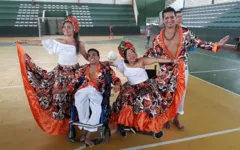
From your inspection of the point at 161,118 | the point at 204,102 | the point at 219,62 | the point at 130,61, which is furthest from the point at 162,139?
the point at 219,62

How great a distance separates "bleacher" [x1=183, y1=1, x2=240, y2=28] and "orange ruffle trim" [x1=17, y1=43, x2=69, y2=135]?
1034cm

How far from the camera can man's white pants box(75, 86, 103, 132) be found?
2.11 meters

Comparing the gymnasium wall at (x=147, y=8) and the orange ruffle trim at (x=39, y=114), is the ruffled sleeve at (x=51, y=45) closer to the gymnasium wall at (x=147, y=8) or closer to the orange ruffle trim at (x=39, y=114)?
the orange ruffle trim at (x=39, y=114)

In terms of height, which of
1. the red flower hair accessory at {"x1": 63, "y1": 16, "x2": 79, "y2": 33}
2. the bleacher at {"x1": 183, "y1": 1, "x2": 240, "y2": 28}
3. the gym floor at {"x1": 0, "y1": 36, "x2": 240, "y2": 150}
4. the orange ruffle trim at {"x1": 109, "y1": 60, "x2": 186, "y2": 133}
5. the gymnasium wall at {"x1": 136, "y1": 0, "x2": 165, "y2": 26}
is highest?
the gymnasium wall at {"x1": 136, "y1": 0, "x2": 165, "y2": 26}

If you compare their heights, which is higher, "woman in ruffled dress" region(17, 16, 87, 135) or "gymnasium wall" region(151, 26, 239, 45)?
"gymnasium wall" region(151, 26, 239, 45)

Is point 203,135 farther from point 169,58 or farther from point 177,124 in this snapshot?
point 169,58

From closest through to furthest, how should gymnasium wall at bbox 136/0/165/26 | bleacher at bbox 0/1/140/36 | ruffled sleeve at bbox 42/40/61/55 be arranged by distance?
ruffled sleeve at bbox 42/40/61/55 → bleacher at bbox 0/1/140/36 → gymnasium wall at bbox 136/0/165/26

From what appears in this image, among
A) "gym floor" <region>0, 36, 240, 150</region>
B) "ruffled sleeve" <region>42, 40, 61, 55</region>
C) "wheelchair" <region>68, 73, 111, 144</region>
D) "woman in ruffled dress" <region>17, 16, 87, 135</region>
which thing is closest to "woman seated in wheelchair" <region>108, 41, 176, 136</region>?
"wheelchair" <region>68, 73, 111, 144</region>

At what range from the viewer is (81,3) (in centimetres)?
1909

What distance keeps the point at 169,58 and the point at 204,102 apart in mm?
1444

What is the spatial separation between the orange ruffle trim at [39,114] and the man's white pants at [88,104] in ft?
1.08

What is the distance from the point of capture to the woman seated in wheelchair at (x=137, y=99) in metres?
2.14

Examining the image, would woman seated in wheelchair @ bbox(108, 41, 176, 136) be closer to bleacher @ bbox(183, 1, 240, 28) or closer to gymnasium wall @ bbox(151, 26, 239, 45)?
gymnasium wall @ bbox(151, 26, 239, 45)

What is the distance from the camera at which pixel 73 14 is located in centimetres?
1794
